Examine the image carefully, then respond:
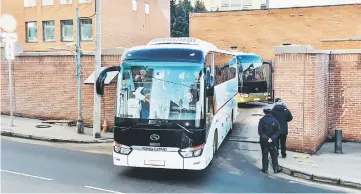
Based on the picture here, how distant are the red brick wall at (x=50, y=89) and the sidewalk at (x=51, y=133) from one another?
0.88 m

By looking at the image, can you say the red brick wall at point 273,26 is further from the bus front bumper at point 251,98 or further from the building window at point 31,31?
the building window at point 31,31

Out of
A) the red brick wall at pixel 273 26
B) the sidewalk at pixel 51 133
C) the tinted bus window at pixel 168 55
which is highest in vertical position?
the red brick wall at pixel 273 26

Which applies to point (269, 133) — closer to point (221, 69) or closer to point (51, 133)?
point (221, 69)

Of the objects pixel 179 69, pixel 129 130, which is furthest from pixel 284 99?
pixel 129 130

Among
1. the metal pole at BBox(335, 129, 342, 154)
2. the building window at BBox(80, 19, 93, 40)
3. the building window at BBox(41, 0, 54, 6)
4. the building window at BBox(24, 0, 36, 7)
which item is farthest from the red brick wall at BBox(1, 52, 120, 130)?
the building window at BBox(24, 0, 36, 7)

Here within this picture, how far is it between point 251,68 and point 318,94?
12278mm

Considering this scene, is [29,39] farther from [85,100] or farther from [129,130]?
[129,130]

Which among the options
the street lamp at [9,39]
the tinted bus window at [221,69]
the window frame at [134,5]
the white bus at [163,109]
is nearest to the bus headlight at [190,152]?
the white bus at [163,109]

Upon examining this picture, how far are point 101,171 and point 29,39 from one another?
33583 mm

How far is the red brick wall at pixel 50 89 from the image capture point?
17828 mm

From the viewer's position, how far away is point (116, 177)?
1055 centimetres

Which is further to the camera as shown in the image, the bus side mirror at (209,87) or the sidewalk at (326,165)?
the sidewalk at (326,165)

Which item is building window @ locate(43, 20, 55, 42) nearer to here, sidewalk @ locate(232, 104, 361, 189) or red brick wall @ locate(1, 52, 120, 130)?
red brick wall @ locate(1, 52, 120, 130)

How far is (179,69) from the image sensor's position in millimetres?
10422
